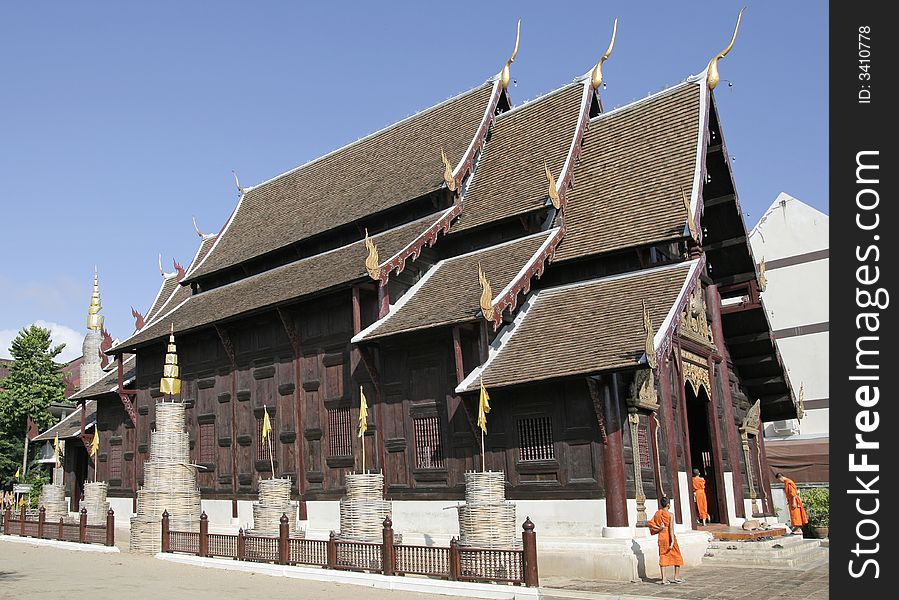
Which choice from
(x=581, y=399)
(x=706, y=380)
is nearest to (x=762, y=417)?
(x=706, y=380)

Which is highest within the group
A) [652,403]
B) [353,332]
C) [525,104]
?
[525,104]

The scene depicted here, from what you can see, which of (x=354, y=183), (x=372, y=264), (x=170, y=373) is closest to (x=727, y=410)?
(x=372, y=264)

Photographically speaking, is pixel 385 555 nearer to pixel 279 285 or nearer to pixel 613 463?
pixel 613 463

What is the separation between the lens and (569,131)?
72.5 ft

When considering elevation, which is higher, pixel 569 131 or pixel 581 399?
pixel 569 131

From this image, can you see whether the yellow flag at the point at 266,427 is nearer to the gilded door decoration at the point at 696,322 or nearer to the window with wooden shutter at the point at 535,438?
the window with wooden shutter at the point at 535,438

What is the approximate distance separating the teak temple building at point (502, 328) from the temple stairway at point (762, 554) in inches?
35.4

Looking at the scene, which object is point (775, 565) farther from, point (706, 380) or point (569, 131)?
point (569, 131)

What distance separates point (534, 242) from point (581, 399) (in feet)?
15.6

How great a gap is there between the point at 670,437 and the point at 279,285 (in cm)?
1128

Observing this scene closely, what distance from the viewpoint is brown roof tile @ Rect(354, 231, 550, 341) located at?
18.2 metres

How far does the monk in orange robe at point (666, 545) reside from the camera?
14.7 meters
